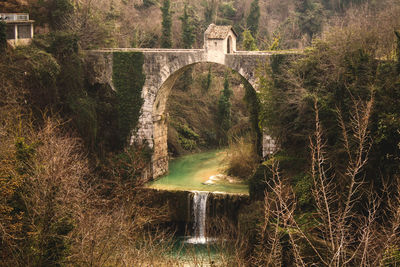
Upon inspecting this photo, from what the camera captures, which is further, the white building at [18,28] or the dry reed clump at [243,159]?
the dry reed clump at [243,159]

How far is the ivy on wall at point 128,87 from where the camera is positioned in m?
22.3

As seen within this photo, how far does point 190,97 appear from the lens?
30.9m

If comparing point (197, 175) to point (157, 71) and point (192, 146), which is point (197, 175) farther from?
point (192, 146)

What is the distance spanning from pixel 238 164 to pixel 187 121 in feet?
28.7

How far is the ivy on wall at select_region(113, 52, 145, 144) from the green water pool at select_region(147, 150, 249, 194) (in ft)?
8.99

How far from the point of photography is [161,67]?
2209cm

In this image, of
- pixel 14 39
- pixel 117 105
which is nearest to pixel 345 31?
pixel 117 105

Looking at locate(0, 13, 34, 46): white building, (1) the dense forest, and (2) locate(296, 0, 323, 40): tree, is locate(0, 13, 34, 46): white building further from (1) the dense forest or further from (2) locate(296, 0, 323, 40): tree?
(2) locate(296, 0, 323, 40): tree

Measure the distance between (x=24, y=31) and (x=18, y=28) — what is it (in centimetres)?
28

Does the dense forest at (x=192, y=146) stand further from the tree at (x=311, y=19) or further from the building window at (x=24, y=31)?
the tree at (x=311, y=19)

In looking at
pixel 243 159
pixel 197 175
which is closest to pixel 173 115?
pixel 197 175

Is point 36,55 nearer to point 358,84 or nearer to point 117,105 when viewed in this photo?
A: point 117,105

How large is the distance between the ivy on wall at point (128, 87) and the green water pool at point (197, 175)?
274cm

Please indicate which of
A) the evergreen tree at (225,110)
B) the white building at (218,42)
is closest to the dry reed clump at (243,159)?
the white building at (218,42)
